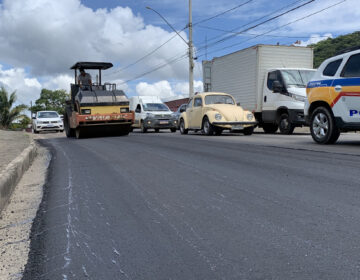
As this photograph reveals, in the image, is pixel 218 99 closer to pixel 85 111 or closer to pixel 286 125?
pixel 286 125

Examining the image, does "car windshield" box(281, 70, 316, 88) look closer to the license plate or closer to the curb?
the license plate

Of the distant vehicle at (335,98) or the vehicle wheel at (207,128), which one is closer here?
the distant vehicle at (335,98)

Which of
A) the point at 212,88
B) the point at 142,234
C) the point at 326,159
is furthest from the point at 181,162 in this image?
the point at 212,88

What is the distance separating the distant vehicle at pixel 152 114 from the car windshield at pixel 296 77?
704 cm

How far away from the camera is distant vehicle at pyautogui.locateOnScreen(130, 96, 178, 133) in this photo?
66.1 ft

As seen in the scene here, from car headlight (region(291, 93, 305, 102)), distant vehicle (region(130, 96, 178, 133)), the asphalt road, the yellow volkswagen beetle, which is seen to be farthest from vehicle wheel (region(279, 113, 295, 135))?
A: the asphalt road

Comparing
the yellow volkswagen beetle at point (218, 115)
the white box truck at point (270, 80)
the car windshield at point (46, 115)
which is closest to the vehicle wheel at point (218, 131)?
the yellow volkswagen beetle at point (218, 115)

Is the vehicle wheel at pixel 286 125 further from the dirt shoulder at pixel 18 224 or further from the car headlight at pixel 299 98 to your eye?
the dirt shoulder at pixel 18 224

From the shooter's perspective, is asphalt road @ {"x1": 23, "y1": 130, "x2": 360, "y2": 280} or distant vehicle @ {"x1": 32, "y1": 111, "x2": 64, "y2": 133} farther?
distant vehicle @ {"x1": 32, "y1": 111, "x2": 64, "y2": 133}

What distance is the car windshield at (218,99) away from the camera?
49.5 feet

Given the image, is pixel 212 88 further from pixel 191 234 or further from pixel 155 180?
pixel 191 234

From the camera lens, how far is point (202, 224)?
3.24 m

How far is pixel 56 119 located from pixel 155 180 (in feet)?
74.6

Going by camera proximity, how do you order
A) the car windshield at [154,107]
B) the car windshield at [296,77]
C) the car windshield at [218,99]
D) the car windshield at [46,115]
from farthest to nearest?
the car windshield at [46,115] → the car windshield at [154,107] → the car windshield at [218,99] → the car windshield at [296,77]
